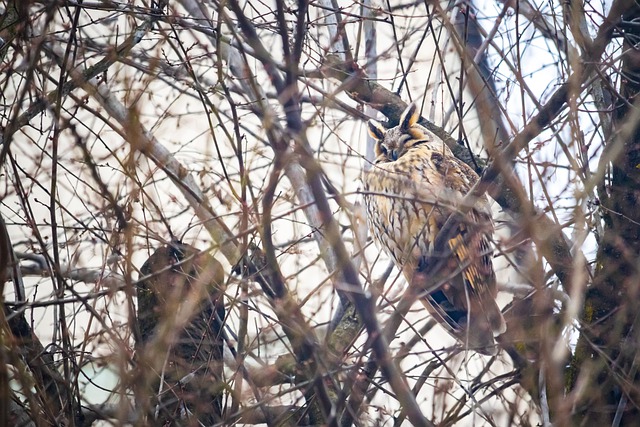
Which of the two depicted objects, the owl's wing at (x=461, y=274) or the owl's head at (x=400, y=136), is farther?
the owl's head at (x=400, y=136)

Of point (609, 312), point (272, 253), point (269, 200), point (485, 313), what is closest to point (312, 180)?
point (269, 200)

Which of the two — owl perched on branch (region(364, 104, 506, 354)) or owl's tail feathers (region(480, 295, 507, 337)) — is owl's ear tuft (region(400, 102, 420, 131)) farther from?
owl's tail feathers (region(480, 295, 507, 337))

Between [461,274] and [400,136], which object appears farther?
[400,136]

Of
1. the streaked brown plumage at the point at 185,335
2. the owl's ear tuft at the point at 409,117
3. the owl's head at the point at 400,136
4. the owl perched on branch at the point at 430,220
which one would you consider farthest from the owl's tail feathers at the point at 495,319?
the streaked brown plumage at the point at 185,335

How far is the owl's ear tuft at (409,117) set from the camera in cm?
426

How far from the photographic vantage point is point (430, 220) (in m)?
3.95

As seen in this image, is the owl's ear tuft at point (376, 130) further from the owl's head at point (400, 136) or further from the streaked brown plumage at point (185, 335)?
the streaked brown plumage at point (185, 335)

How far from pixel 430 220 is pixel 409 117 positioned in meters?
0.72

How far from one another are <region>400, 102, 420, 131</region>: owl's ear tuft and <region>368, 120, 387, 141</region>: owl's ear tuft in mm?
122

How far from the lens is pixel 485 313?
12.4 ft

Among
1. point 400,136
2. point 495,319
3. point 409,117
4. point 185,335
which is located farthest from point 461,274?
point 185,335

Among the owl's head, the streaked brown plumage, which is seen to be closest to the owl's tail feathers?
the owl's head

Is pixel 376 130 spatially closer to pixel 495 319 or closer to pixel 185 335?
pixel 495 319

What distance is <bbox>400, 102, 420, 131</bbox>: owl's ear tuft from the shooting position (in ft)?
14.0
